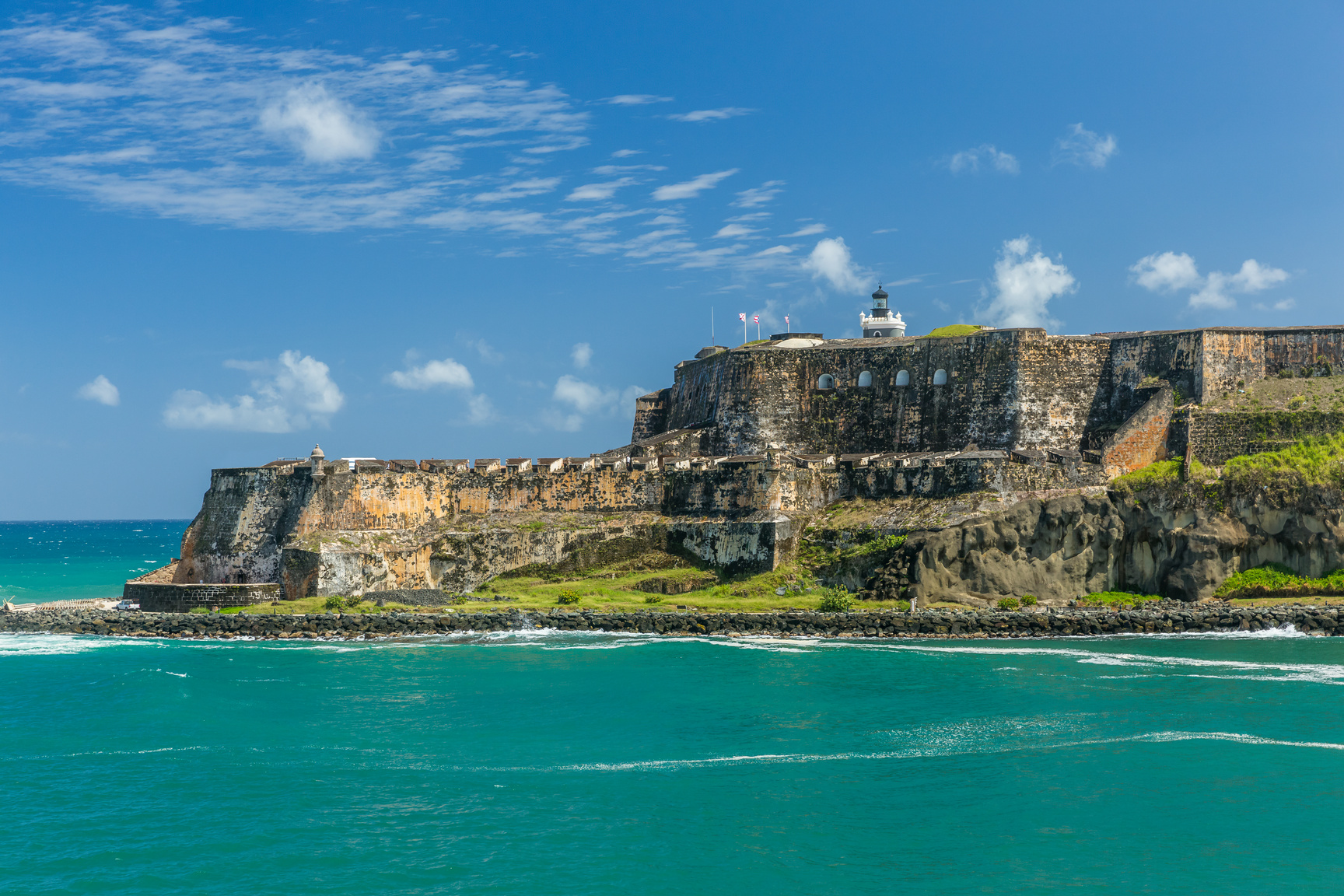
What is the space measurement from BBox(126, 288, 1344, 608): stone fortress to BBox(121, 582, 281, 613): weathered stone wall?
3.4 inches

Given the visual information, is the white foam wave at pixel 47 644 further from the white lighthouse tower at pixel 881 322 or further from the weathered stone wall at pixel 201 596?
the white lighthouse tower at pixel 881 322

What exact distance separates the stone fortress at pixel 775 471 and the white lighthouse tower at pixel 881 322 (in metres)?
12.8

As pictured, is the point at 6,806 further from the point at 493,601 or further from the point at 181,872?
the point at 493,601

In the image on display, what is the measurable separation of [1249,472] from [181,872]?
34.9 metres

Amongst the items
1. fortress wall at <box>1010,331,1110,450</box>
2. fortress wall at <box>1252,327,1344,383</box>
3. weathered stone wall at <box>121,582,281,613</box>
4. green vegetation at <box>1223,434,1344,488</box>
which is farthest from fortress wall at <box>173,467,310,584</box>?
fortress wall at <box>1252,327,1344,383</box>

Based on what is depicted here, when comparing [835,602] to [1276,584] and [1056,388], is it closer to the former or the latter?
[1276,584]

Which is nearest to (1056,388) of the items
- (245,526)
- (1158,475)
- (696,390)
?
(1158,475)

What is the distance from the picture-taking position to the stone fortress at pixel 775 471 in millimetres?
43375

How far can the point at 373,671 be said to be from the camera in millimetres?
33781

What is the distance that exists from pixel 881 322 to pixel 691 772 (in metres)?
44.5

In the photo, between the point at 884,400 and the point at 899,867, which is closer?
the point at 899,867

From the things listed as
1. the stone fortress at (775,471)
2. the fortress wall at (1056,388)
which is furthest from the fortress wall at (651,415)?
the fortress wall at (1056,388)

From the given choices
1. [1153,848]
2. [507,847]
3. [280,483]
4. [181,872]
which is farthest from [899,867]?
[280,483]

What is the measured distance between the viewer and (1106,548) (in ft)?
134
